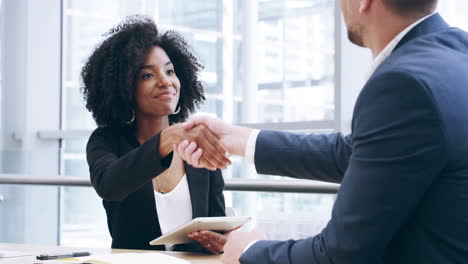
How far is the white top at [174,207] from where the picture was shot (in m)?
2.30

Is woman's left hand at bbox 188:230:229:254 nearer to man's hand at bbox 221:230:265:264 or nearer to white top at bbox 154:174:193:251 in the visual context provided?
white top at bbox 154:174:193:251

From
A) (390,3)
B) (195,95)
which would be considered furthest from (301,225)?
(390,3)

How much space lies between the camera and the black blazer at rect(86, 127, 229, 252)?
2033 millimetres

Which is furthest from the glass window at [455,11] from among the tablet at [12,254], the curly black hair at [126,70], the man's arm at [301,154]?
the tablet at [12,254]

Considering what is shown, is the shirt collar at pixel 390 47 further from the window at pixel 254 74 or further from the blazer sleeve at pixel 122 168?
the window at pixel 254 74

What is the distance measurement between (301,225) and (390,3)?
7.07 ft

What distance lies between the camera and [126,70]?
2.48 metres

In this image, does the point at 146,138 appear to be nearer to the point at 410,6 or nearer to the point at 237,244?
the point at 237,244

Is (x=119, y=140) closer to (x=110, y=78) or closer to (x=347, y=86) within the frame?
(x=110, y=78)

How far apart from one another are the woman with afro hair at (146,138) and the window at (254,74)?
20.9 inches

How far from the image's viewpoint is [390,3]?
120 cm

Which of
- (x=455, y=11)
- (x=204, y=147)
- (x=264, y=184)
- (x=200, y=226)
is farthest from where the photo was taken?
(x=455, y=11)

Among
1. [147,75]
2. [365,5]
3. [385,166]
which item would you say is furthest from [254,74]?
[385,166]

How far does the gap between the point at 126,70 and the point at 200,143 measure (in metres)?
0.64
